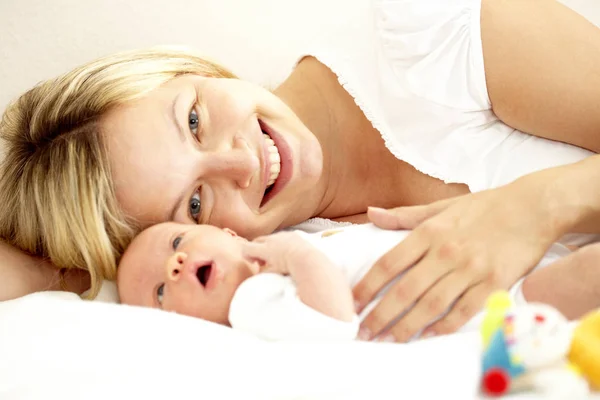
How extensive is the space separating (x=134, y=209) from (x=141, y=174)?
0.06 metres

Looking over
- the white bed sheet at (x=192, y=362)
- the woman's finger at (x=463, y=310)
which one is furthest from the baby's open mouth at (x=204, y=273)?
the woman's finger at (x=463, y=310)

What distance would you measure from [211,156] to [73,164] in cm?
24

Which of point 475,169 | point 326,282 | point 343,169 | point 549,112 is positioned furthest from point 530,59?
point 326,282

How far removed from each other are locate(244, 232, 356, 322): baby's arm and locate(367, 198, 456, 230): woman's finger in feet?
0.54

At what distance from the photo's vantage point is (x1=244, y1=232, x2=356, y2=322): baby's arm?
31.7 inches

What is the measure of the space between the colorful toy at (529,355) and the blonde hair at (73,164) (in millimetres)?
700

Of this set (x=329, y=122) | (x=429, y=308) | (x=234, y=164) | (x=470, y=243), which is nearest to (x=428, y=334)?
(x=429, y=308)

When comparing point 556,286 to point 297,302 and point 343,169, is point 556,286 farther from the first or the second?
point 343,169

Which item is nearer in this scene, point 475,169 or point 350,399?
point 350,399

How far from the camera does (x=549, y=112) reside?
1213 mm

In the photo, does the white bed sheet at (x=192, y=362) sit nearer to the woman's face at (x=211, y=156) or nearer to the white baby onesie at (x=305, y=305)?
the white baby onesie at (x=305, y=305)

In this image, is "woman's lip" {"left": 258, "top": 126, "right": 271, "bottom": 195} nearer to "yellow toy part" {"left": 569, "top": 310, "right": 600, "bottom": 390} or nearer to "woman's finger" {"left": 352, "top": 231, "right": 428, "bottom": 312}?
"woman's finger" {"left": 352, "top": 231, "right": 428, "bottom": 312}

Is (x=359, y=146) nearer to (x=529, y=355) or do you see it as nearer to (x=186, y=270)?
(x=186, y=270)

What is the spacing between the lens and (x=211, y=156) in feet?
3.69
